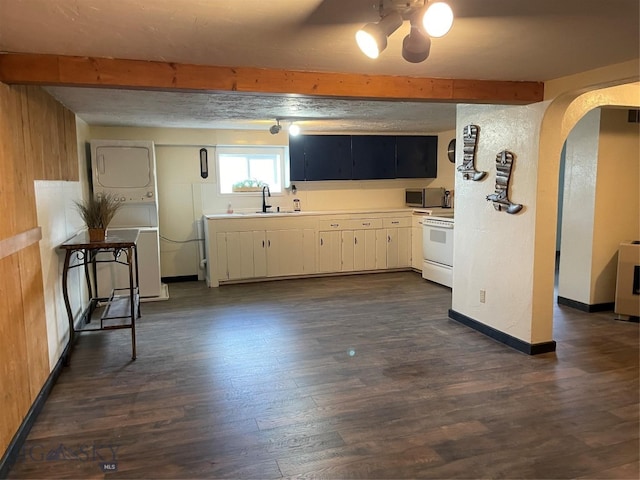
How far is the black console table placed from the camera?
10.9ft

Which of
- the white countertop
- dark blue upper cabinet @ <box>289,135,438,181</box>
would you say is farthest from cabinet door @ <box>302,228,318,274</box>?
dark blue upper cabinet @ <box>289,135,438,181</box>

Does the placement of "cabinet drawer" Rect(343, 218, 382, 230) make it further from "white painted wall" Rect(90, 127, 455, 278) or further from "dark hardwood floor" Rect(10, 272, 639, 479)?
"dark hardwood floor" Rect(10, 272, 639, 479)

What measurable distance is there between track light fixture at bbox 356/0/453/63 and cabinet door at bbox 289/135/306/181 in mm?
4737

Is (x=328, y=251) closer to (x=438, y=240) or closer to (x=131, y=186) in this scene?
(x=438, y=240)

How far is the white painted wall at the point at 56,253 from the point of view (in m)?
3.02

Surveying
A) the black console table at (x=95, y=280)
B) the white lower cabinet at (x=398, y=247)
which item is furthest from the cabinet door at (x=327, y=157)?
the black console table at (x=95, y=280)

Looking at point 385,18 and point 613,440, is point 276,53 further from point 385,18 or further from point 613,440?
point 613,440

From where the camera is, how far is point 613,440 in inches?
90.9

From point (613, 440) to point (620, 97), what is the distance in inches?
110

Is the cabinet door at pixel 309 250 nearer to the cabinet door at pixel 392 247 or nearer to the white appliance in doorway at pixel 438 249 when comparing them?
the cabinet door at pixel 392 247

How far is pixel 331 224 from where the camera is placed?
6.29 meters

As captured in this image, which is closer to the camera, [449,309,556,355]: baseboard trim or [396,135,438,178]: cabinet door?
[449,309,556,355]: baseboard trim

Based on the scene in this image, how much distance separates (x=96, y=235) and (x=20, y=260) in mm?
1056

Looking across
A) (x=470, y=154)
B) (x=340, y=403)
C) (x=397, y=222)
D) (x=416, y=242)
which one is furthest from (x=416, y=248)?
(x=340, y=403)
